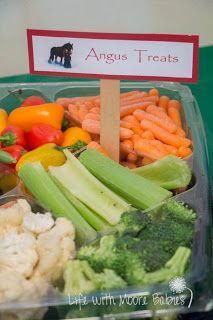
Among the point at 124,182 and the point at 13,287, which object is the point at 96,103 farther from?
the point at 13,287

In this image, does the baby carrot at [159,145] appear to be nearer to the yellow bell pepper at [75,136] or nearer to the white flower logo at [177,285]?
the yellow bell pepper at [75,136]

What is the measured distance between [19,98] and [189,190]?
94 centimetres

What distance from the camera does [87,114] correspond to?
192cm

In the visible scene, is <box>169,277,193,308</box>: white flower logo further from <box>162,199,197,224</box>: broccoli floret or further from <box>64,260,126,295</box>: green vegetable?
<box>162,199,197,224</box>: broccoli floret

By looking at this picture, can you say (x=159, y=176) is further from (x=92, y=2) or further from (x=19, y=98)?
(x=92, y=2)

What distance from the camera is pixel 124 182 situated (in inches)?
58.5

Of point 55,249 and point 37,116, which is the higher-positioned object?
point 37,116

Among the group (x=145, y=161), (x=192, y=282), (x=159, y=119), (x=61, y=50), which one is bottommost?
(x=192, y=282)

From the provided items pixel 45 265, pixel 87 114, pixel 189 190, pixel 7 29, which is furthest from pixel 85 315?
pixel 7 29

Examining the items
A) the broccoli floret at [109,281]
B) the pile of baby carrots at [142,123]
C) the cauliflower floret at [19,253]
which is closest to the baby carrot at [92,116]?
the pile of baby carrots at [142,123]

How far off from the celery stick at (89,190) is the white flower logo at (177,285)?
268mm

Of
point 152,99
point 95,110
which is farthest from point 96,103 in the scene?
point 152,99

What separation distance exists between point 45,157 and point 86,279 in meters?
0.58

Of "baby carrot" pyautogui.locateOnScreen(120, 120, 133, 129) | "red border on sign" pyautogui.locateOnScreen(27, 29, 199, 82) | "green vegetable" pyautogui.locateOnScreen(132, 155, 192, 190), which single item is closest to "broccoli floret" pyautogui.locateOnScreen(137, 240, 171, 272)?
"green vegetable" pyautogui.locateOnScreen(132, 155, 192, 190)
